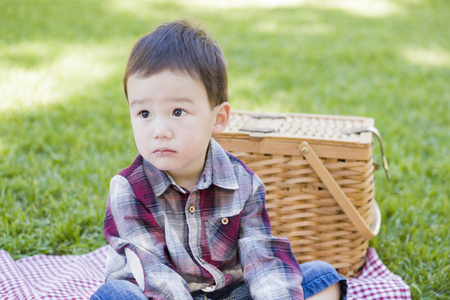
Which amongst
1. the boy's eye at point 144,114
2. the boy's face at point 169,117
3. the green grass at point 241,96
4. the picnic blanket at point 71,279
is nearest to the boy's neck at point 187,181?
the boy's face at point 169,117

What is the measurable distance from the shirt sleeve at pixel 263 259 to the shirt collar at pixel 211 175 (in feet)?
0.33

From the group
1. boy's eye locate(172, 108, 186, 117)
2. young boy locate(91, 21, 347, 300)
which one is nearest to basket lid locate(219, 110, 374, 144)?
young boy locate(91, 21, 347, 300)

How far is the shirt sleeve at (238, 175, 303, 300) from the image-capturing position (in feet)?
5.24

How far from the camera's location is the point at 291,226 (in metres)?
2.24

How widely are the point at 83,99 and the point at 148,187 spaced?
2654mm

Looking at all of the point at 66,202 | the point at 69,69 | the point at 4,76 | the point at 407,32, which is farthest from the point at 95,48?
the point at 407,32

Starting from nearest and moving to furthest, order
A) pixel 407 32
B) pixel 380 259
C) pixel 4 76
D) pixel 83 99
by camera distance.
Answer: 1. pixel 380 259
2. pixel 83 99
3. pixel 4 76
4. pixel 407 32

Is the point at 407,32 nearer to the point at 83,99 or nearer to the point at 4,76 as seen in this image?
the point at 83,99

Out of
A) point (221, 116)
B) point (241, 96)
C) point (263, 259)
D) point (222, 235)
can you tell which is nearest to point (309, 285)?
point (263, 259)

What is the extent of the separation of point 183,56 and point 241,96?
2.83m

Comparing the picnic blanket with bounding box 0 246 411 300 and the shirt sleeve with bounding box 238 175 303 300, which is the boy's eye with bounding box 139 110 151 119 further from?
the picnic blanket with bounding box 0 246 411 300

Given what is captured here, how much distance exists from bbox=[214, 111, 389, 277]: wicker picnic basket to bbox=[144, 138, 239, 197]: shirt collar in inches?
18.7

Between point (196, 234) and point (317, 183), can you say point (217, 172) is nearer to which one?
point (196, 234)

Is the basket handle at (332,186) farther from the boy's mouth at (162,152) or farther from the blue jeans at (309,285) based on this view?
the boy's mouth at (162,152)
